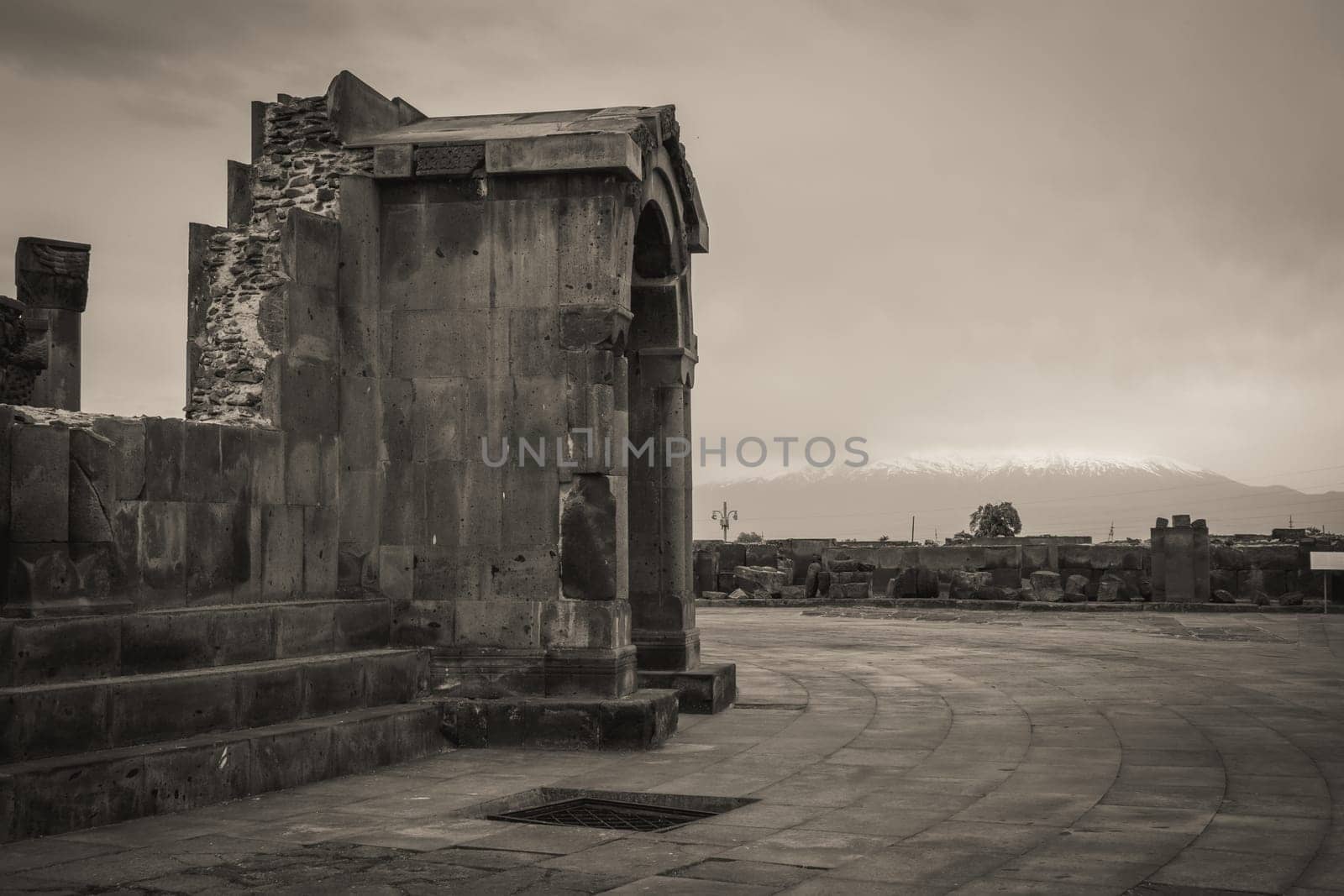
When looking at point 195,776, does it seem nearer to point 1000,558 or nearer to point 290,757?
point 290,757

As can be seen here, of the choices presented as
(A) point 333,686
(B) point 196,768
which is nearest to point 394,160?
(A) point 333,686

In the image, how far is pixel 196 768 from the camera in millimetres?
7582

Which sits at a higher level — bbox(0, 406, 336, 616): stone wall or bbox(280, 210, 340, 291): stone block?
bbox(280, 210, 340, 291): stone block

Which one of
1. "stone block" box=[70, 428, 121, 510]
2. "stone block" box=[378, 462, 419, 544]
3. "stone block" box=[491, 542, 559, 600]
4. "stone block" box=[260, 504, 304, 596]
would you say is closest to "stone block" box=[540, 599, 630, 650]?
"stone block" box=[491, 542, 559, 600]

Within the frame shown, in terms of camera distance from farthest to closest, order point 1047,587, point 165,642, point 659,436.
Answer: point 1047,587, point 659,436, point 165,642

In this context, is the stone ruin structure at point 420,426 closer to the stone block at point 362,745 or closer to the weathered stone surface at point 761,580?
the stone block at point 362,745

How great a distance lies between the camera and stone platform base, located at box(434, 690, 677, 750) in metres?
9.63

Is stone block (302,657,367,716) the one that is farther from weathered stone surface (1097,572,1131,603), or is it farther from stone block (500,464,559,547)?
weathered stone surface (1097,572,1131,603)

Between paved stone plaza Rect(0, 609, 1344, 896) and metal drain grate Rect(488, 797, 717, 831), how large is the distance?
0.70 feet

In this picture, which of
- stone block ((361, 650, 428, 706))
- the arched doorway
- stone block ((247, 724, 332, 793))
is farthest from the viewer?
the arched doorway

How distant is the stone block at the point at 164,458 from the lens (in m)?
8.49

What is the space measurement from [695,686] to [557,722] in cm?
193

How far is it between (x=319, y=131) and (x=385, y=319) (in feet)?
5.09

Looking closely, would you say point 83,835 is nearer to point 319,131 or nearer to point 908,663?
A: point 319,131
